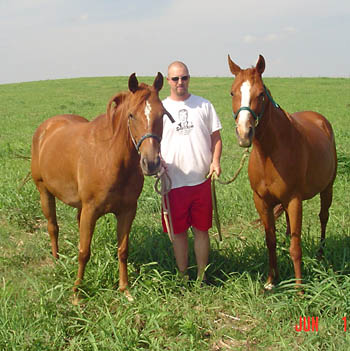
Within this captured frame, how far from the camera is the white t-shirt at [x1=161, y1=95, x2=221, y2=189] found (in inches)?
143

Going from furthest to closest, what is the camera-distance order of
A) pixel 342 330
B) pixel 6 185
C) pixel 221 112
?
1. pixel 221 112
2. pixel 6 185
3. pixel 342 330

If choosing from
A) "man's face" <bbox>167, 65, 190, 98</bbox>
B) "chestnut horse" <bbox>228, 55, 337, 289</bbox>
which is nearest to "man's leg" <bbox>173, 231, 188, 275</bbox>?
"chestnut horse" <bbox>228, 55, 337, 289</bbox>

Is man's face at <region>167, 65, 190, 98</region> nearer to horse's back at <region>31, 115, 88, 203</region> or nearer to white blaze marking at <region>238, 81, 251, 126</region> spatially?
white blaze marking at <region>238, 81, 251, 126</region>

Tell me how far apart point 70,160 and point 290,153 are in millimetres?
2161

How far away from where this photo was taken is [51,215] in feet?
14.9

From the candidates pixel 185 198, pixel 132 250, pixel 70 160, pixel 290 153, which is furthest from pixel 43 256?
pixel 290 153

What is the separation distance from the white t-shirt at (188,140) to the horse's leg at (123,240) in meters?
0.54

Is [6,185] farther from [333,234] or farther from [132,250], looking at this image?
[333,234]

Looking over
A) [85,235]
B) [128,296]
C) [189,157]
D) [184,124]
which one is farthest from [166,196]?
[128,296]

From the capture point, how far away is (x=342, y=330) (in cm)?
292

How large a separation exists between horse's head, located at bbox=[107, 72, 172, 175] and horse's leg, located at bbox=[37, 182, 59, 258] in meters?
1.93

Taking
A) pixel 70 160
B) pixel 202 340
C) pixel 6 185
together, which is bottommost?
pixel 202 340

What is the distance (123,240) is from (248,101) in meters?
1.80

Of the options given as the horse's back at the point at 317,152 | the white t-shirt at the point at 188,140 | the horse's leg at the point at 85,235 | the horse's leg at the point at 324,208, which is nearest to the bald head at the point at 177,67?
the white t-shirt at the point at 188,140
